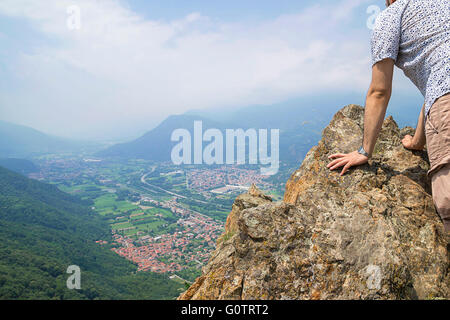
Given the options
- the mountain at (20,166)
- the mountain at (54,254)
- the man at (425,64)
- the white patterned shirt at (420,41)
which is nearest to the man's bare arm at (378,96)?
the man at (425,64)

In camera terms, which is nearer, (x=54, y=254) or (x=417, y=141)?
(x=417, y=141)

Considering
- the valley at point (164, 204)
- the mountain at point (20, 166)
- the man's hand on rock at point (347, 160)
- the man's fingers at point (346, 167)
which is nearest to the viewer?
the man's hand on rock at point (347, 160)

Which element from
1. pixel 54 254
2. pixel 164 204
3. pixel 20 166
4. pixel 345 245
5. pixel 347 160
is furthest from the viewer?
pixel 20 166

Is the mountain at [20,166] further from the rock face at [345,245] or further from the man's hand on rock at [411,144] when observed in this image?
the man's hand on rock at [411,144]

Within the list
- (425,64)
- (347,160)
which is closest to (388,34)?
(425,64)

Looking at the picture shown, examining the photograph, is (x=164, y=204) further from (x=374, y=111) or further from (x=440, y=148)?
(x=440, y=148)
